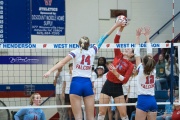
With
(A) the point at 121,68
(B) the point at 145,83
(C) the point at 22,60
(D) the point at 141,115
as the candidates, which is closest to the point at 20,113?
(A) the point at 121,68

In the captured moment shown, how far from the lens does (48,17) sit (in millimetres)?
13383

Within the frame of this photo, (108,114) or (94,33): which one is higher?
(94,33)

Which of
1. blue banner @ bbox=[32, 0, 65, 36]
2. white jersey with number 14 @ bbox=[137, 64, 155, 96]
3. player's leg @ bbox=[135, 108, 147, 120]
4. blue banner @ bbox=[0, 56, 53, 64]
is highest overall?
blue banner @ bbox=[32, 0, 65, 36]

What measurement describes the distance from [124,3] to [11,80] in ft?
12.3

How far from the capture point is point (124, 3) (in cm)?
1385

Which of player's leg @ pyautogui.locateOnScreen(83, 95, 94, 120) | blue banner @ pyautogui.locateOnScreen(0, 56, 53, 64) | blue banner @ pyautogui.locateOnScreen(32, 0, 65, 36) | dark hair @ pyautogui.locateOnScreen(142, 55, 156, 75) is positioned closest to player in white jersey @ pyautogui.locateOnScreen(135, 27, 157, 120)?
dark hair @ pyautogui.locateOnScreen(142, 55, 156, 75)

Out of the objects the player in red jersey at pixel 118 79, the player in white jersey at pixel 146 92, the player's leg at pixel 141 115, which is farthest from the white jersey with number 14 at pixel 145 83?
the player in red jersey at pixel 118 79

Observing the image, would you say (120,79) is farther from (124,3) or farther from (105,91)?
(124,3)

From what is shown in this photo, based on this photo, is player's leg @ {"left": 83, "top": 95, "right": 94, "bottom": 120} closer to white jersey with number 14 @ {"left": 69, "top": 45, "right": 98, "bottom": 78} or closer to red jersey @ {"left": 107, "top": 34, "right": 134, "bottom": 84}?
white jersey with number 14 @ {"left": 69, "top": 45, "right": 98, "bottom": 78}

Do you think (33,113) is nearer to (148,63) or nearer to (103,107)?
(103,107)

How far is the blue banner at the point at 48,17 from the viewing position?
13289 mm

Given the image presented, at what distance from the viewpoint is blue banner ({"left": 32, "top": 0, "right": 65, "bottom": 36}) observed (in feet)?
43.6

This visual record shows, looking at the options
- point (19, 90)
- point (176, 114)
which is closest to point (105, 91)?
point (176, 114)

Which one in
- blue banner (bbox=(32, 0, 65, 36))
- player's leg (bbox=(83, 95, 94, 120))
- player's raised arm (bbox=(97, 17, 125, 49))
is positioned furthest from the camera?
blue banner (bbox=(32, 0, 65, 36))
